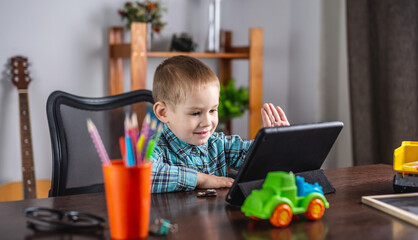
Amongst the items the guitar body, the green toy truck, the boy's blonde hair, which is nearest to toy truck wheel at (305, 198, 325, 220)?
the green toy truck

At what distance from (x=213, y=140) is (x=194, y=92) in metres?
0.21

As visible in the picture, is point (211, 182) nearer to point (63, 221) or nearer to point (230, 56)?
point (63, 221)

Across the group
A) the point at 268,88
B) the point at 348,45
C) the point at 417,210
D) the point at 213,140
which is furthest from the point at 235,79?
the point at 417,210

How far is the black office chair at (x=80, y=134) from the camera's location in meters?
1.46

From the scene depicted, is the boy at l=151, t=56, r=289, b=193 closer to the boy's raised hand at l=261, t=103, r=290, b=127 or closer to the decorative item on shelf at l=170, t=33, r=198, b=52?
the boy's raised hand at l=261, t=103, r=290, b=127

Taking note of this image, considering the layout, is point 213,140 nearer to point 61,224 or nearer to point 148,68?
point 61,224

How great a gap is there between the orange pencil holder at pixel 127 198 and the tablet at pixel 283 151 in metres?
0.24

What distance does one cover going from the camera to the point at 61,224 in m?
0.83

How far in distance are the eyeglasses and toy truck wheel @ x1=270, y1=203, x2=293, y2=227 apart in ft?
0.95

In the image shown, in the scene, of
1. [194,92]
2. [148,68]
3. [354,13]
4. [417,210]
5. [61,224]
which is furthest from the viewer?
[148,68]

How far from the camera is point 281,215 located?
0.85 m

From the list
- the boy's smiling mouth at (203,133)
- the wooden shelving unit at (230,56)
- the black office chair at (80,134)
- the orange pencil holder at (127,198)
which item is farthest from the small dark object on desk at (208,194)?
the wooden shelving unit at (230,56)

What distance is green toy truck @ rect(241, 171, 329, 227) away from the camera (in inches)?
33.3

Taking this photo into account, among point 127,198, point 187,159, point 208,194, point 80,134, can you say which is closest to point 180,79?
point 187,159
